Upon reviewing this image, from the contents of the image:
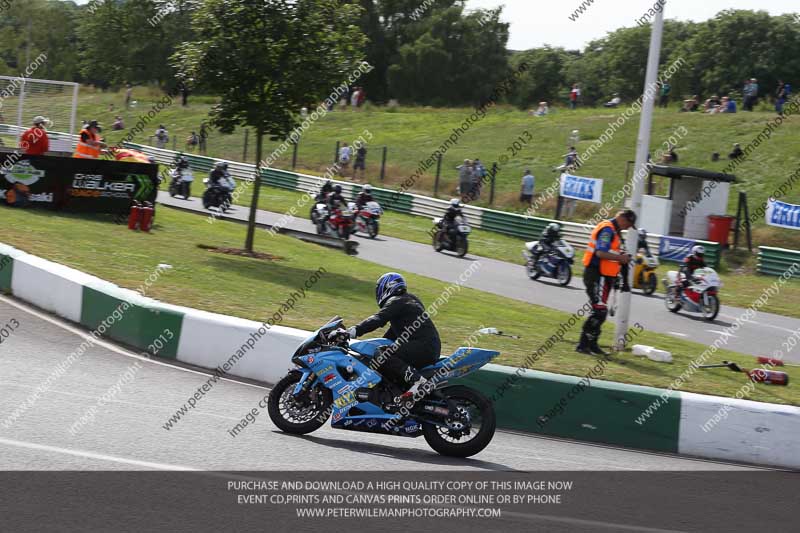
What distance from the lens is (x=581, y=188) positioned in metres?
34.6

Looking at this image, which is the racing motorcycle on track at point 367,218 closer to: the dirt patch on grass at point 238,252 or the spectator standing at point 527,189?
the dirt patch on grass at point 238,252

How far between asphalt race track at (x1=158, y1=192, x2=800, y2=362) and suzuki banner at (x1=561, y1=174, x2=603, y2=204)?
255 inches

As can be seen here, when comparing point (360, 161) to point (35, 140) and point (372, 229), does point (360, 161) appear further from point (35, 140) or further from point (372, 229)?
point (35, 140)

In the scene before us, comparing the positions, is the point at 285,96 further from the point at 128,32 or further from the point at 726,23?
the point at 726,23

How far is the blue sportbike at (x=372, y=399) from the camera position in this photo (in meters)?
8.55

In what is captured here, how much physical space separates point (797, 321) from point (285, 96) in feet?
40.2

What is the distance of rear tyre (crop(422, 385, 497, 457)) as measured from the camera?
27.6ft

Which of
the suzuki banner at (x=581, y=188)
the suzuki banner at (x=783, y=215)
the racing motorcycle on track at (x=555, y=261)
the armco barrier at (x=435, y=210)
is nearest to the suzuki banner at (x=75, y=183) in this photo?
the racing motorcycle on track at (x=555, y=261)

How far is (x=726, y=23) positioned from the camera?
8462 cm

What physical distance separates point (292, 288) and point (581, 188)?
65.6ft

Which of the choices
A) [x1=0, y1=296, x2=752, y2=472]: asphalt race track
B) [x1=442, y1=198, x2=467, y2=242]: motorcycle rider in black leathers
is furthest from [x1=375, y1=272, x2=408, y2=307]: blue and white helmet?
[x1=442, y1=198, x2=467, y2=242]: motorcycle rider in black leathers

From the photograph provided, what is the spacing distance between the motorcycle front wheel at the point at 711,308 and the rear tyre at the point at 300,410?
13.5m
